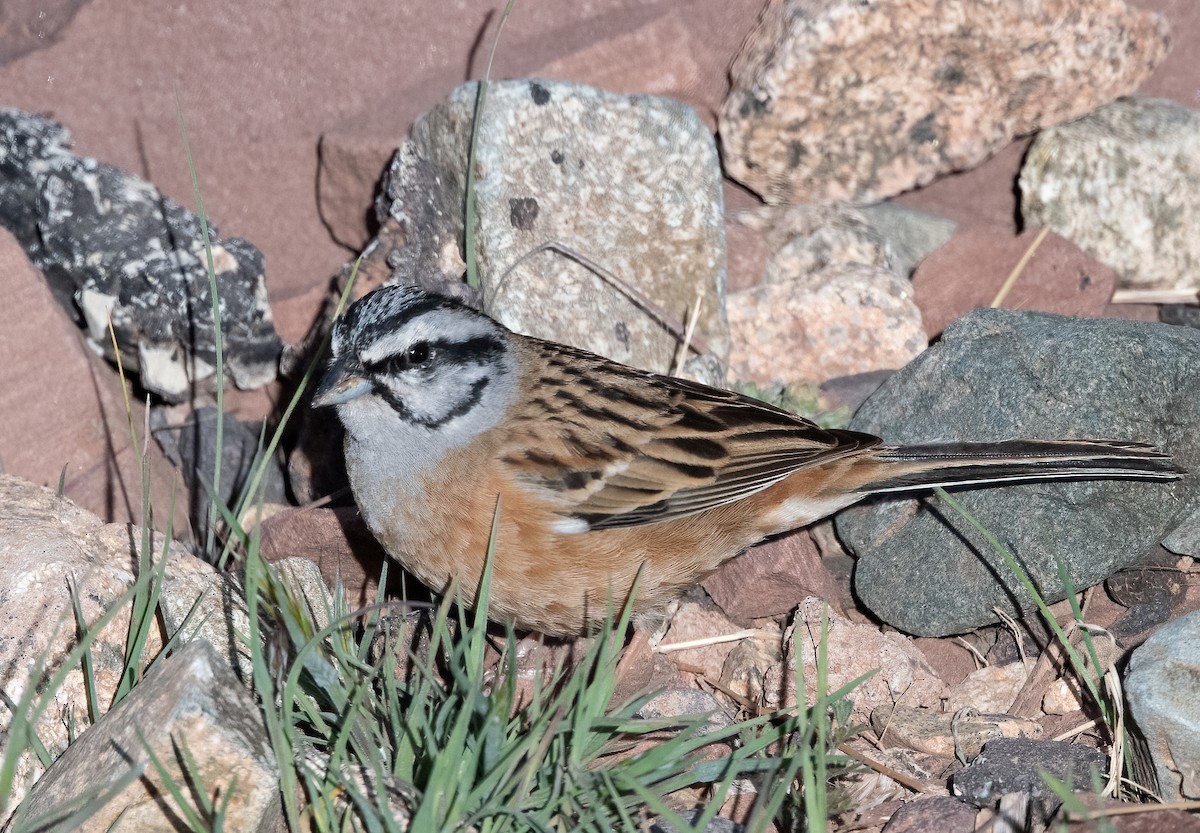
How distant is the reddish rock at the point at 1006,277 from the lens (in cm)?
578

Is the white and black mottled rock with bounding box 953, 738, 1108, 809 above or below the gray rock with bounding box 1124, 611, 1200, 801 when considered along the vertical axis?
below

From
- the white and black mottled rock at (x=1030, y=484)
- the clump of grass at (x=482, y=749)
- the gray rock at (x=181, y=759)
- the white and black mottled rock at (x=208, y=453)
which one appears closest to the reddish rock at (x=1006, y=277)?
the white and black mottled rock at (x=1030, y=484)

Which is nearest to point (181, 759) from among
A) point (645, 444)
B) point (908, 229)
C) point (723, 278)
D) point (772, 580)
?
point (645, 444)

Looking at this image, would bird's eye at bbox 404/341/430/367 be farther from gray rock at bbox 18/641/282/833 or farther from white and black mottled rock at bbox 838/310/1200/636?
white and black mottled rock at bbox 838/310/1200/636

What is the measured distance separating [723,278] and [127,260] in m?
2.68

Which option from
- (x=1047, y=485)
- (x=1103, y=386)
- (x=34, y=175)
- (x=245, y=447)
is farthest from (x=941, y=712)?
(x=34, y=175)

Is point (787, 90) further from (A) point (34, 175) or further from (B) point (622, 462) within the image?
(A) point (34, 175)

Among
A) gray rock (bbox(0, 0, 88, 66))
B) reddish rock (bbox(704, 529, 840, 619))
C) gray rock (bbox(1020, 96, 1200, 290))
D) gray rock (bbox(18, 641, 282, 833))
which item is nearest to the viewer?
gray rock (bbox(18, 641, 282, 833))

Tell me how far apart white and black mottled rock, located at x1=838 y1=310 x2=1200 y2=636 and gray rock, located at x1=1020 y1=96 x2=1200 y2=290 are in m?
1.57

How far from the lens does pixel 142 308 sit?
5.30 m

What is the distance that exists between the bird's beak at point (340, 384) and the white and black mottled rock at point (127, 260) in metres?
1.61

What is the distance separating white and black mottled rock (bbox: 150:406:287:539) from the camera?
16.8 ft

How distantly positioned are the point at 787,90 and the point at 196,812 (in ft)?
14.5

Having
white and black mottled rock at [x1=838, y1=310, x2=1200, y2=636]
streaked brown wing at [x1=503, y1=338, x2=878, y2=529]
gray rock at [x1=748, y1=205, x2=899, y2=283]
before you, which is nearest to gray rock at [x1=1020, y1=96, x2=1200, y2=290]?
gray rock at [x1=748, y1=205, x2=899, y2=283]
